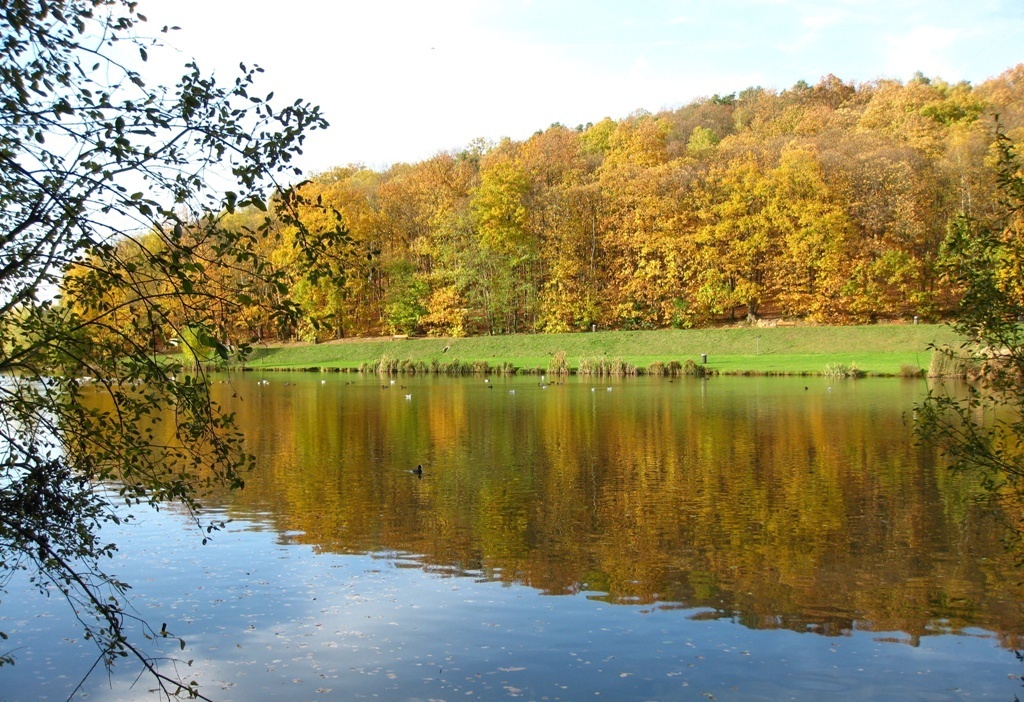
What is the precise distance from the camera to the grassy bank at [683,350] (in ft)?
156

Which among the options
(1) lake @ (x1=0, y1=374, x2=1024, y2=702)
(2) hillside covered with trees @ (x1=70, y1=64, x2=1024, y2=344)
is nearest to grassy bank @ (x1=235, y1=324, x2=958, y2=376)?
(2) hillside covered with trees @ (x1=70, y1=64, x2=1024, y2=344)

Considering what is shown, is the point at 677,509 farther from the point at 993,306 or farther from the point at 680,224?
the point at 680,224

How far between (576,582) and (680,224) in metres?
54.6

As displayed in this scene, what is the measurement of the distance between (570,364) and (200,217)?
46.5 metres

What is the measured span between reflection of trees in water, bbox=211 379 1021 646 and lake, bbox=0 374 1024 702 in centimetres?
6

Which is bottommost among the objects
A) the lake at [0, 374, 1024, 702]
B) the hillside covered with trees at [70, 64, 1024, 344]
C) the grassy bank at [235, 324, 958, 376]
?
the lake at [0, 374, 1024, 702]

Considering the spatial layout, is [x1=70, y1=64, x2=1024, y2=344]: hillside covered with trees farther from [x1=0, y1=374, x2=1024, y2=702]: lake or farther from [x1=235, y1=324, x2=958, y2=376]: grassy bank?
[x1=0, y1=374, x2=1024, y2=702]: lake

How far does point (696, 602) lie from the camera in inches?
408

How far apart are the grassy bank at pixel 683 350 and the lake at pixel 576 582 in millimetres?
27534

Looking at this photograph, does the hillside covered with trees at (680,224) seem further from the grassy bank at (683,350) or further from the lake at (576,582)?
the lake at (576,582)

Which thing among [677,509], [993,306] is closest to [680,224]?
[677,509]

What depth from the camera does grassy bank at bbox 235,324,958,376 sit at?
47.7 meters

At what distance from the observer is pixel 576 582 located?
1122cm

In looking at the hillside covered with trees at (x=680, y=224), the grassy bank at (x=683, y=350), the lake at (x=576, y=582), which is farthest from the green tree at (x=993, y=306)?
the hillside covered with trees at (x=680, y=224)
